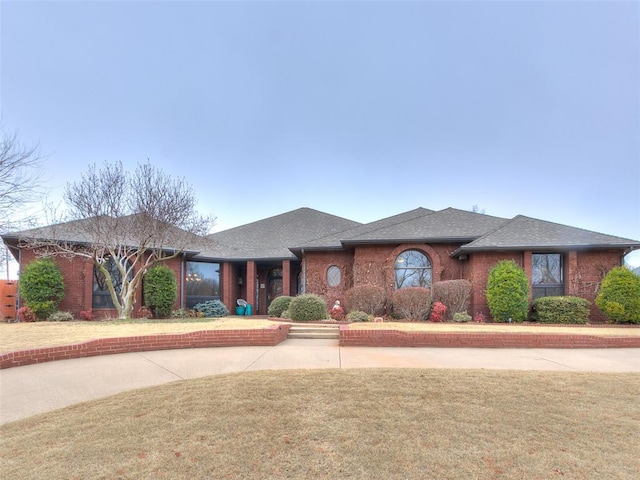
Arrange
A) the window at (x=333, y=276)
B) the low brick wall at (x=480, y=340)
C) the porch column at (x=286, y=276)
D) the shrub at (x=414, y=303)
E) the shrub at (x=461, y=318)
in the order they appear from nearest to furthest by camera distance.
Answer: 1. the low brick wall at (x=480, y=340)
2. the shrub at (x=461, y=318)
3. the shrub at (x=414, y=303)
4. the window at (x=333, y=276)
5. the porch column at (x=286, y=276)

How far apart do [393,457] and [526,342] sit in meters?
7.22

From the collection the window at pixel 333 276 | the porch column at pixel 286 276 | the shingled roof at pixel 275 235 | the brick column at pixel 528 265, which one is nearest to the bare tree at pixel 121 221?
the shingled roof at pixel 275 235

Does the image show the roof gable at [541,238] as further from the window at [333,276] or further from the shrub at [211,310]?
the shrub at [211,310]

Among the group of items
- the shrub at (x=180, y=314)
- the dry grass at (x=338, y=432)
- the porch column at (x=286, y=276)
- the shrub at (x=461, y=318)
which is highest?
the porch column at (x=286, y=276)

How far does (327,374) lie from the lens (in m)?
5.59

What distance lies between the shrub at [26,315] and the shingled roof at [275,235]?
781cm

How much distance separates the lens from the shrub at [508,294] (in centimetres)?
1364

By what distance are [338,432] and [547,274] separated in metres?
15.4

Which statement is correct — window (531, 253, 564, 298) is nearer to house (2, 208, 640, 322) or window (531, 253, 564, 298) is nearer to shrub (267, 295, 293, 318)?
house (2, 208, 640, 322)

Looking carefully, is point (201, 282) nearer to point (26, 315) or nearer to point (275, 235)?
point (275, 235)

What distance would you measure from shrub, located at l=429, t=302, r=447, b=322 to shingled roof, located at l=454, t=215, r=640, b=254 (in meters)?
2.76

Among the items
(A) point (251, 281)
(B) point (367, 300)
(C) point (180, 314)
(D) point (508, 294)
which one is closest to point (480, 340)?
(D) point (508, 294)

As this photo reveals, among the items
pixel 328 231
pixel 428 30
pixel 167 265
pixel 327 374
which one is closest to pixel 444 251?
pixel 328 231

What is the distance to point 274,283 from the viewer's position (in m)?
22.7
